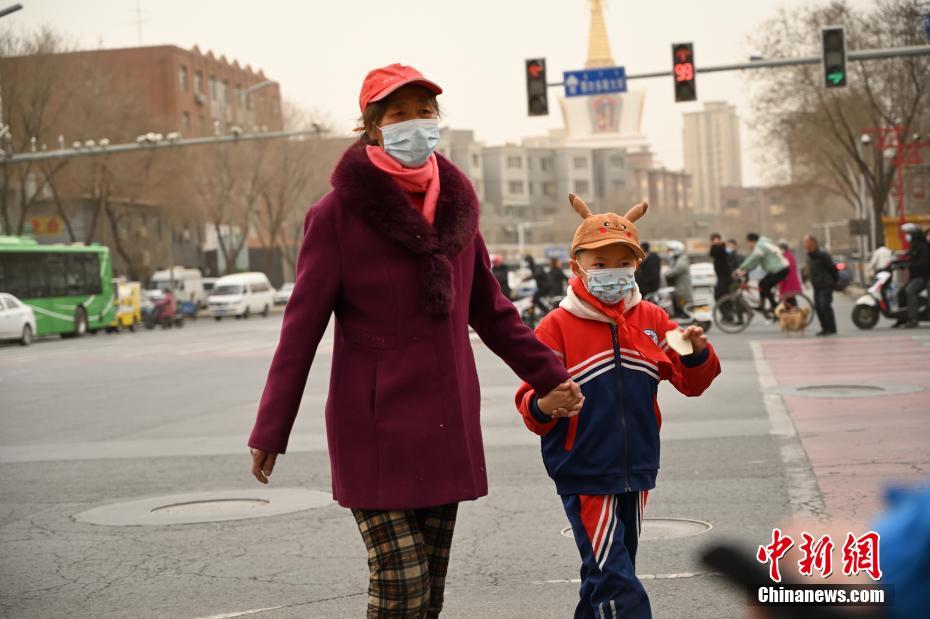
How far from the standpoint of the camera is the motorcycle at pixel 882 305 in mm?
23188

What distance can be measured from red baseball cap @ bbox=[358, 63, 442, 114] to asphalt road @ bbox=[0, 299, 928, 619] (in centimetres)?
231

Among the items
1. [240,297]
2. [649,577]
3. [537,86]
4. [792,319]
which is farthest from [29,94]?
[649,577]

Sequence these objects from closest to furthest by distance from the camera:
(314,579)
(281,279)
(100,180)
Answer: (314,579) → (100,180) → (281,279)

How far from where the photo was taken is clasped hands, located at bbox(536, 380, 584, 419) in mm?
4129

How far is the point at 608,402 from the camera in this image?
4.48 meters

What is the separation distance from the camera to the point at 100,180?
5578cm

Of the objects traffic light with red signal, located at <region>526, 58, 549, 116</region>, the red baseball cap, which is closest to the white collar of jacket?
the red baseball cap

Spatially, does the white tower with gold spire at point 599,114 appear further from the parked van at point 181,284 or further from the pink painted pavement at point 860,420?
the pink painted pavement at point 860,420

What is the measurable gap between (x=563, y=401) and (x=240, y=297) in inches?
2206

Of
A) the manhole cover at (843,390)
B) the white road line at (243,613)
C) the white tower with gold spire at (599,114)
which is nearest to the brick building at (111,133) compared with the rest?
the manhole cover at (843,390)

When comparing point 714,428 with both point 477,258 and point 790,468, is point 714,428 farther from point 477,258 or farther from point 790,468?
point 477,258

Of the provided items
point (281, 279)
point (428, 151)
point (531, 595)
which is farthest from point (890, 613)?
point (281, 279)

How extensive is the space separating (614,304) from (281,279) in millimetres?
90587

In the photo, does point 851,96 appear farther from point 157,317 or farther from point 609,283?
point 609,283
